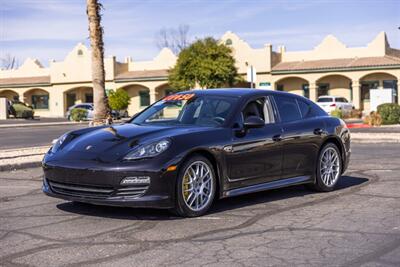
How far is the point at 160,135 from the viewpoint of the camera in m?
7.03

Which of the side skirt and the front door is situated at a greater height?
the front door

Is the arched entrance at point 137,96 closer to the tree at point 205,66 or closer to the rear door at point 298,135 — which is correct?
the tree at point 205,66

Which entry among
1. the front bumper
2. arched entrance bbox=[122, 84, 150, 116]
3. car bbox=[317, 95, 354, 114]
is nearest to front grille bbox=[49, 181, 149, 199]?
Result: the front bumper

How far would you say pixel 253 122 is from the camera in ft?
25.0

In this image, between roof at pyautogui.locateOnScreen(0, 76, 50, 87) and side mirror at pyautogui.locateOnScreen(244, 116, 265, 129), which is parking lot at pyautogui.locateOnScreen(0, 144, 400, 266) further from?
roof at pyautogui.locateOnScreen(0, 76, 50, 87)

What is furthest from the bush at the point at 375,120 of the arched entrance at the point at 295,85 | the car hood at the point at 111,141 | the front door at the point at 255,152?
the arched entrance at the point at 295,85

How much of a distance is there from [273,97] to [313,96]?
140 feet

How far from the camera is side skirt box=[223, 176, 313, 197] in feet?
24.7

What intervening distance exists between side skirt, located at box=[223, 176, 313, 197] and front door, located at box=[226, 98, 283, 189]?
5 cm

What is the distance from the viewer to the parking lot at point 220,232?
17.4 ft

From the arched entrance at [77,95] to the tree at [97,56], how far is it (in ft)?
160

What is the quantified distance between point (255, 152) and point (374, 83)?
43.4 m

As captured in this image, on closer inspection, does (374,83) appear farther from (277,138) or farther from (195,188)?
(195,188)

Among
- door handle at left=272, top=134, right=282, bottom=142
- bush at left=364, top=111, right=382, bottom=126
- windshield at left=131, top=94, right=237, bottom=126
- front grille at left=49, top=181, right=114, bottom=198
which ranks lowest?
front grille at left=49, top=181, right=114, bottom=198
